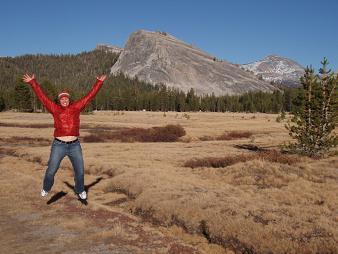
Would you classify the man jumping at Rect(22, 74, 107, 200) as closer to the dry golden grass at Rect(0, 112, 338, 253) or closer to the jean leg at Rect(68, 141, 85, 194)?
the jean leg at Rect(68, 141, 85, 194)

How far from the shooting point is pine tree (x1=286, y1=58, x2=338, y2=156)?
102ft

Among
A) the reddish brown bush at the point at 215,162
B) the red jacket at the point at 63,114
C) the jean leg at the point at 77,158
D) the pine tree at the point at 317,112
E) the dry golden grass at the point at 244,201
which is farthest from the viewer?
the pine tree at the point at 317,112

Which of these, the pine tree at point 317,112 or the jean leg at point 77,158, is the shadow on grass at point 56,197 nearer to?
the jean leg at point 77,158

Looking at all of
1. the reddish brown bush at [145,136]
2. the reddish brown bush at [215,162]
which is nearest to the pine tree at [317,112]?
the reddish brown bush at [215,162]

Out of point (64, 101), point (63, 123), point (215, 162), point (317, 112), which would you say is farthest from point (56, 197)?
point (317, 112)

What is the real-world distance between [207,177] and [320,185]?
18.3 ft

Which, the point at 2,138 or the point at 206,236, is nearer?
the point at 206,236

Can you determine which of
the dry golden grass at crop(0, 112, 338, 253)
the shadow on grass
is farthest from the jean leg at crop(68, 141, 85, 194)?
the dry golden grass at crop(0, 112, 338, 253)

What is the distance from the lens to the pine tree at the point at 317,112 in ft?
102

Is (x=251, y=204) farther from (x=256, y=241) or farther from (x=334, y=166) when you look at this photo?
(x=334, y=166)

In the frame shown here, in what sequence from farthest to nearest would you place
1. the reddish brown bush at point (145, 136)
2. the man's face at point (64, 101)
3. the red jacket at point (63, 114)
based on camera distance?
1. the reddish brown bush at point (145, 136)
2. the man's face at point (64, 101)
3. the red jacket at point (63, 114)

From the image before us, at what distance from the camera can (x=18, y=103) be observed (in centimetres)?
13462

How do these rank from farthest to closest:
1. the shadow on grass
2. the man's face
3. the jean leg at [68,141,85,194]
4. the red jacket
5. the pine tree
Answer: the pine tree
the shadow on grass
the jean leg at [68,141,85,194]
the man's face
the red jacket

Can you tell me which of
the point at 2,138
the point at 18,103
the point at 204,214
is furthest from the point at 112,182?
the point at 18,103
